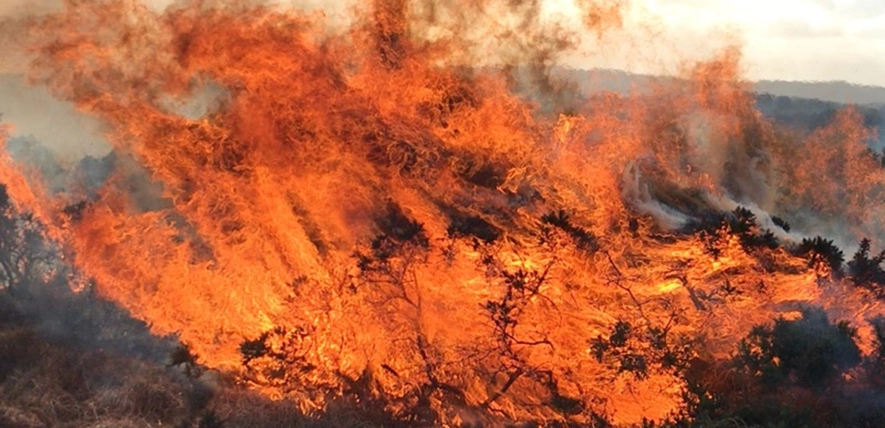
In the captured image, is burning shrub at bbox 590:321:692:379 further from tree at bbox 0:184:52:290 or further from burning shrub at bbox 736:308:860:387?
tree at bbox 0:184:52:290

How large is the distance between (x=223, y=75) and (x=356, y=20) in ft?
7.68

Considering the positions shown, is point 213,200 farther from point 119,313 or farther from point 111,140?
point 119,313

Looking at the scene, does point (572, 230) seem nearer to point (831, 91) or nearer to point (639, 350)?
point (639, 350)

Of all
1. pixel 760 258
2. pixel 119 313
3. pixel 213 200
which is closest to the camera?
pixel 760 258

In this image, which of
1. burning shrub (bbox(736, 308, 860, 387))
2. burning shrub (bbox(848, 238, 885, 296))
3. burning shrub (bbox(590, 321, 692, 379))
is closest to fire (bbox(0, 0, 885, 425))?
burning shrub (bbox(590, 321, 692, 379))

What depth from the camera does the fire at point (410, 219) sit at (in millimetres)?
12508

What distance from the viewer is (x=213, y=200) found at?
13.3 metres

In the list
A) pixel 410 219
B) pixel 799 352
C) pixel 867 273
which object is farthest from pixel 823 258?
pixel 410 219

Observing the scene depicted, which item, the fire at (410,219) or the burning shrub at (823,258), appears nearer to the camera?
the burning shrub at (823,258)

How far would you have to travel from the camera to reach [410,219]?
1295 centimetres

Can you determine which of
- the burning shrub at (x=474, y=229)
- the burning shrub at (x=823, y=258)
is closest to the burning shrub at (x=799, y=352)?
the burning shrub at (x=823, y=258)

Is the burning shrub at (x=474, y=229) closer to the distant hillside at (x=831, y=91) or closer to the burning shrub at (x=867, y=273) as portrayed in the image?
the burning shrub at (x=867, y=273)

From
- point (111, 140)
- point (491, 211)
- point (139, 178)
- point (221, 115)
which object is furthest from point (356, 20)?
point (139, 178)

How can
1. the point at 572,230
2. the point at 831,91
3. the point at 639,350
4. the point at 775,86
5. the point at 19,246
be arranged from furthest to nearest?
the point at 831,91, the point at 775,86, the point at 19,246, the point at 572,230, the point at 639,350
